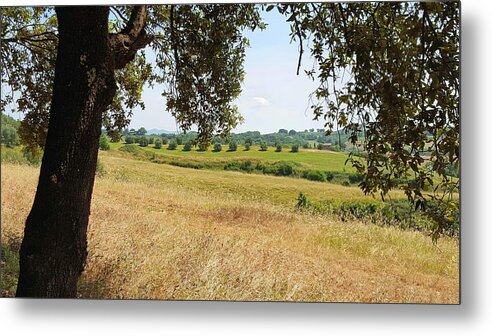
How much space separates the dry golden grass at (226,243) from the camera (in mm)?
3842

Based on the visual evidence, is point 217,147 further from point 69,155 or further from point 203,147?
point 69,155

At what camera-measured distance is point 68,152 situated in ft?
12.7

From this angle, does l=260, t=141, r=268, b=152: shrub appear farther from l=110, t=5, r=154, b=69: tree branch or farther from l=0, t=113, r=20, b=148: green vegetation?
l=0, t=113, r=20, b=148: green vegetation

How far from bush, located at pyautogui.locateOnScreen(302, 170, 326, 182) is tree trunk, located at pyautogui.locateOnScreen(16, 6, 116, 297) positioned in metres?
1.31

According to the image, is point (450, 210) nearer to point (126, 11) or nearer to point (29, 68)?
point (126, 11)

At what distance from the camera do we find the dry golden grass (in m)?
3.84

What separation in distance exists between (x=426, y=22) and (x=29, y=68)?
8.26ft

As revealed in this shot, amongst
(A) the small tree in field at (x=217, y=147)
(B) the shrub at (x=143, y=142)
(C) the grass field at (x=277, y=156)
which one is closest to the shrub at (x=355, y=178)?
(C) the grass field at (x=277, y=156)

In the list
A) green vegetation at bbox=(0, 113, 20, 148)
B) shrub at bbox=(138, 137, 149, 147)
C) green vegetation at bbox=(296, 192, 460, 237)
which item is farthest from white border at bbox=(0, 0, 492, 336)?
shrub at bbox=(138, 137, 149, 147)

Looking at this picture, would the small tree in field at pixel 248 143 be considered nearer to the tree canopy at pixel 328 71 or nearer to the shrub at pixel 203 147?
the tree canopy at pixel 328 71

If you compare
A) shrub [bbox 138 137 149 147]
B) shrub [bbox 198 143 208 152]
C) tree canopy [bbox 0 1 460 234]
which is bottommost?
shrub [bbox 198 143 208 152]

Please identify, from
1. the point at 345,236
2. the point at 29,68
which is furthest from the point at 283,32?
the point at 29,68

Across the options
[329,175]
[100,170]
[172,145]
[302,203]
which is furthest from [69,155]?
[329,175]

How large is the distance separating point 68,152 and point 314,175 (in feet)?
4.99
